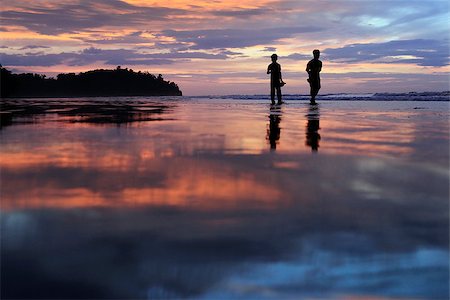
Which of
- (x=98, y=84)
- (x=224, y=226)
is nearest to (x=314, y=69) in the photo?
(x=224, y=226)

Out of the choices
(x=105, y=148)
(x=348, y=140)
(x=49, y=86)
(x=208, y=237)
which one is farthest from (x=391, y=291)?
(x=49, y=86)

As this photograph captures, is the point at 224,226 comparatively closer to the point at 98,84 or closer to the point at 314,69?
the point at 314,69

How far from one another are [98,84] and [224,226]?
122676 mm

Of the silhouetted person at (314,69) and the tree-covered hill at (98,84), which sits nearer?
the silhouetted person at (314,69)

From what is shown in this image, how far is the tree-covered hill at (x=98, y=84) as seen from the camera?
103125 mm

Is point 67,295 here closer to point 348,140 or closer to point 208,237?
point 208,237

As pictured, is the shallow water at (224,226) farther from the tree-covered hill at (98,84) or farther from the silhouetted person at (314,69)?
the tree-covered hill at (98,84)

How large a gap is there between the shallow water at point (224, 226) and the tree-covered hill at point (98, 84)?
91918mm

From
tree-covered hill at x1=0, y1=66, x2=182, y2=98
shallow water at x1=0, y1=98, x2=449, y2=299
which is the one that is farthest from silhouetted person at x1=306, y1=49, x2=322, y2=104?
tree-covered hill at x1=0, y1=66, x2=182, y2=98

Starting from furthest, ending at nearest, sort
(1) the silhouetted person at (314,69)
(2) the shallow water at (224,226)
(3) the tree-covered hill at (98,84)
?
(3) the tree-covered hill at (98,84)
(1) the silhouetted person at (314,69)
(2) the shallow water at (224,226)

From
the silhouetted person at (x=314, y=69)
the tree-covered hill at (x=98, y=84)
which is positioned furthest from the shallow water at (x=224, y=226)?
the tree-covered hill at (x=98, y=84)

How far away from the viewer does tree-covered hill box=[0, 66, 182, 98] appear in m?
103

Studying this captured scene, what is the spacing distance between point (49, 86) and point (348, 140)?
10902 centimetres

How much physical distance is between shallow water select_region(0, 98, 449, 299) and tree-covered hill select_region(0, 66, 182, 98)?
91.9 m
